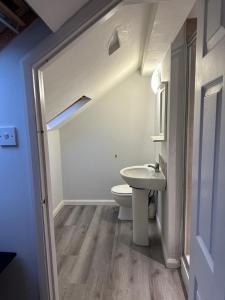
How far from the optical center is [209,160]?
2.43ft

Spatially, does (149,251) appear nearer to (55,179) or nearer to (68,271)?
(68,271)

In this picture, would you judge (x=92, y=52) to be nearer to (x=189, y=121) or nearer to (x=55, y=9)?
(x=55, y=9)

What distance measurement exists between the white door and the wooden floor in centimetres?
106

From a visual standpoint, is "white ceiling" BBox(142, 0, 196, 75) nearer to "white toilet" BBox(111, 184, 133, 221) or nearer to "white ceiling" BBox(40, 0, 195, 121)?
"white ceiling" BBox(40, 0, 195, 121)

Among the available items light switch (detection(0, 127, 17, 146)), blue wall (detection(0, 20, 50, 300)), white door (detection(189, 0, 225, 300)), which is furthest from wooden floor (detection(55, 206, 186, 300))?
light switch (detection(0, 127, 17, 146))

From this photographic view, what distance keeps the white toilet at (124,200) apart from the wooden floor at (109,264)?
119mm

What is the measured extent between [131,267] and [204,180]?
1.70 metres

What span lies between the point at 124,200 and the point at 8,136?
210 cm

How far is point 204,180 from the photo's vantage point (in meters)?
0.80

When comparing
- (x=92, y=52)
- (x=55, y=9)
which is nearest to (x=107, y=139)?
(x=92, y=52)

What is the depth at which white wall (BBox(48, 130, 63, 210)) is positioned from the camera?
318cm

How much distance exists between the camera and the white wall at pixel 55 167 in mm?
3180

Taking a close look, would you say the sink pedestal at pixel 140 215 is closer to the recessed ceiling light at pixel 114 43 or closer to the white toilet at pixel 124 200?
the white toilet at pixel 124 200

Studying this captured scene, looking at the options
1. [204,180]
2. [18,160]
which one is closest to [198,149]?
[204,180]
